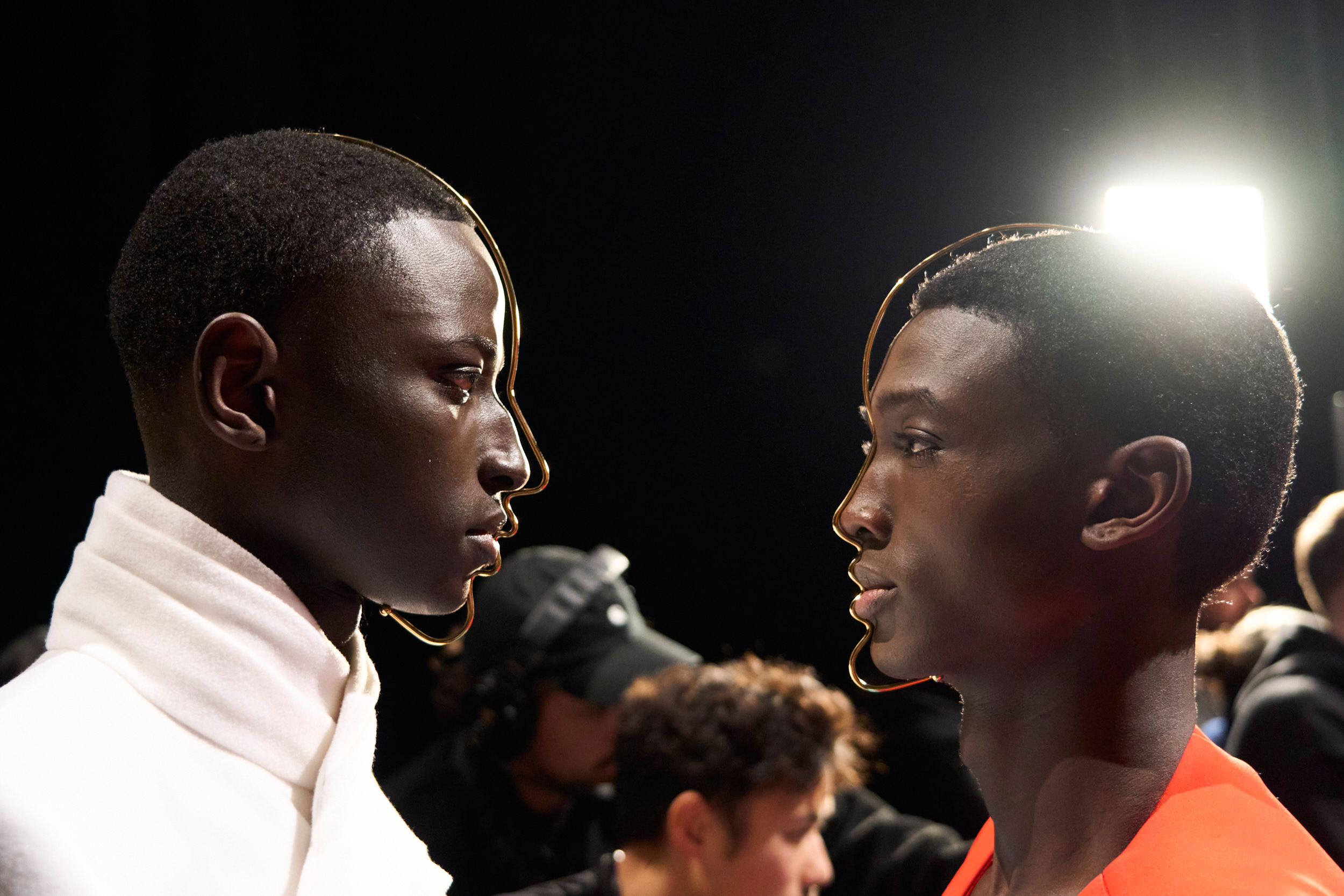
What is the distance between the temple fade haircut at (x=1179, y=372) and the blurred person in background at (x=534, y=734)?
6.48 feet

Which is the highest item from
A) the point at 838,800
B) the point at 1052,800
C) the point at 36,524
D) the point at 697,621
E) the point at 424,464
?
the point at 424,464

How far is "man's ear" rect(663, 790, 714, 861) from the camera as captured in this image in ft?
7.89

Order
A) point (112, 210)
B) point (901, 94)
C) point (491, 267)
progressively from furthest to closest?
point (901, 94) < point (112, 210) < point (491, 267)

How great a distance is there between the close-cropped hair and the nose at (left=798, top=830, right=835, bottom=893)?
5.18 ft

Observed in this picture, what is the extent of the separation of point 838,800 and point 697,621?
144 cm

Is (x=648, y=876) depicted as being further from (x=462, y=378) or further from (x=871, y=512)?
(x=462, y=378)

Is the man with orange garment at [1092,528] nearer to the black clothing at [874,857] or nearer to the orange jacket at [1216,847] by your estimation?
the orange jacket at [1216,847]

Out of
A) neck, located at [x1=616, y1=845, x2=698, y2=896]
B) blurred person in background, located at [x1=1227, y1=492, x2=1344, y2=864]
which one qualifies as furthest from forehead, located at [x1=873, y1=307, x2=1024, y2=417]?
blurred person in background, located at [x1=1227, y1=492, x2=1344, y2=864]

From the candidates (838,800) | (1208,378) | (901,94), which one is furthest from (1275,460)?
(901,94)

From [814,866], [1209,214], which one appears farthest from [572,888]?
[1209,214]

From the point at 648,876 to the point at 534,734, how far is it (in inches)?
28.2

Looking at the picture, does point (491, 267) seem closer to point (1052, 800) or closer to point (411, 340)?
point (411, 340)

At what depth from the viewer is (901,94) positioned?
12.4 ft

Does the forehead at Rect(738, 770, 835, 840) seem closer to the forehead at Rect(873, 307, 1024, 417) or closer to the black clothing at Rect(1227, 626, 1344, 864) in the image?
the black clothing at Rect(1227, 626, 1344, 864)
